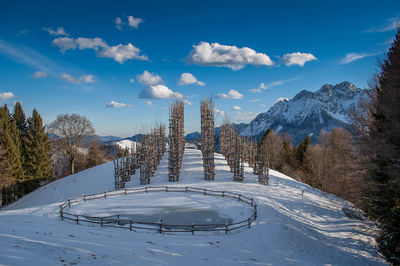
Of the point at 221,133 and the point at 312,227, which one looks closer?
the point at 312,227

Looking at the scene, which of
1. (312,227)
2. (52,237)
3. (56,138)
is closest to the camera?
(52,237)

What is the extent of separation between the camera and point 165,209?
43.0 ft

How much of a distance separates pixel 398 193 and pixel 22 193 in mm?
30338

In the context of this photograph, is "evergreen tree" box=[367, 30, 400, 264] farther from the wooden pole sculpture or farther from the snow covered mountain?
the snow covered mountain

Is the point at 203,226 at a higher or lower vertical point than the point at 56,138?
lower

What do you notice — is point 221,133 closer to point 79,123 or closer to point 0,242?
point 79,123

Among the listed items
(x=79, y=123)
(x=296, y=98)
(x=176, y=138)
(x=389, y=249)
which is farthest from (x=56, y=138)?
(x=296, y=98)

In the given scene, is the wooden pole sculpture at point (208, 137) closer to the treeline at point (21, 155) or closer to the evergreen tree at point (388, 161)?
the evergreen tree at point (388, 161)

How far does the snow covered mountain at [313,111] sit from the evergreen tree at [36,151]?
13757cm

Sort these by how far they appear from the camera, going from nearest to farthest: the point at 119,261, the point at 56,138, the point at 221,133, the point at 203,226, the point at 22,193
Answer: the point at 119,261 < the point at 203,226 < the point at 22,193 < the point at 56,138 < the point at 221,133

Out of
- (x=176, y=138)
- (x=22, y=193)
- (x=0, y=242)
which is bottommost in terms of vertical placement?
(x=22, y=193)

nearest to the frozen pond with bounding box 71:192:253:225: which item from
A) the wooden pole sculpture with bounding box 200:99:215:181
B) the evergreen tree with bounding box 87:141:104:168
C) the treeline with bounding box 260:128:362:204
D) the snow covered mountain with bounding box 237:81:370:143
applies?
the wooden pole sculpture with bounding box 200:99:215:181

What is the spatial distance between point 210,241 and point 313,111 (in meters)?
182

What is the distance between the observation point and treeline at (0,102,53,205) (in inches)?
828
